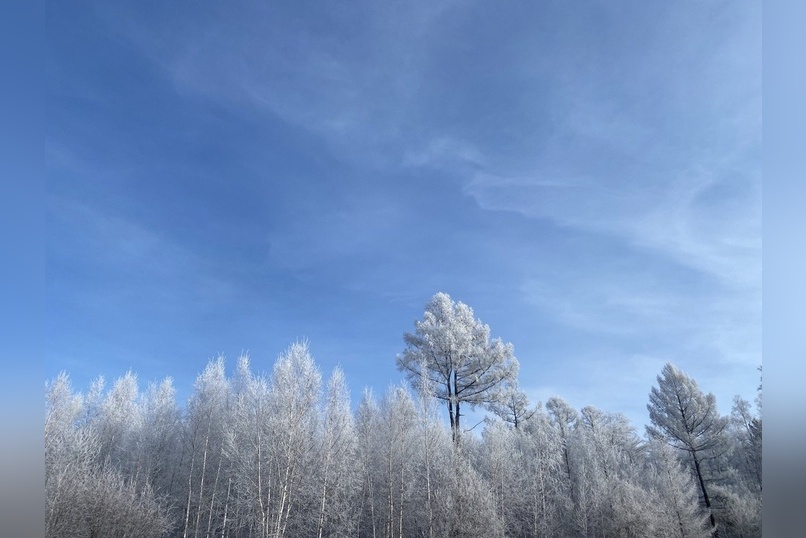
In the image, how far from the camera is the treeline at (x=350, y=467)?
14398 millimetres

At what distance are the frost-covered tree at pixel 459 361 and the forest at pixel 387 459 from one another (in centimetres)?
6

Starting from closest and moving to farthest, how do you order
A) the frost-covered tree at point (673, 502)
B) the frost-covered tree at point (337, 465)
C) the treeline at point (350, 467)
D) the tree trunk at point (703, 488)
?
the treeline at point (350, 467), the frost-covered tree at point (337, 465), the frost-covered tree at point (673, 502), the tree trunk at point (703, 488)

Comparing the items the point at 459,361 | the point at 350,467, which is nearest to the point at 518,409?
the point at 459,361

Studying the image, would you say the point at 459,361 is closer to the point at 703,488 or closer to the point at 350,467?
the point at 350,467

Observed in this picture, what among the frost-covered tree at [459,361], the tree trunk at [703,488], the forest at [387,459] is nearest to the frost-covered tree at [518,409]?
the forest at [387,459]

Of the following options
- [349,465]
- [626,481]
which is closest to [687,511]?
[626,481]

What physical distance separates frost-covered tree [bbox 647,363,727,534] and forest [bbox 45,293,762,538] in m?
0.07

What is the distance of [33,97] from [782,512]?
347 centimetres

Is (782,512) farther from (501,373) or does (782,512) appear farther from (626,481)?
(626,481)

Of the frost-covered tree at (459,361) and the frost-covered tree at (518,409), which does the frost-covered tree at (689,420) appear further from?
the frost-covered tree at (459,361)

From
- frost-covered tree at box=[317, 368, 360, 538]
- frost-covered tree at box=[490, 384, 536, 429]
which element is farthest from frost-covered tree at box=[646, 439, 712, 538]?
frost-covered tree at box=[317, 368, 360, 538]

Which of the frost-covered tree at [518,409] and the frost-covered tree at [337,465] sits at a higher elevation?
the frost-covered tree at [518,409]

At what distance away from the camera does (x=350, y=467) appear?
676 inches

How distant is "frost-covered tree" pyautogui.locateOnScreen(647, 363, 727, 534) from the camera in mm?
23703
